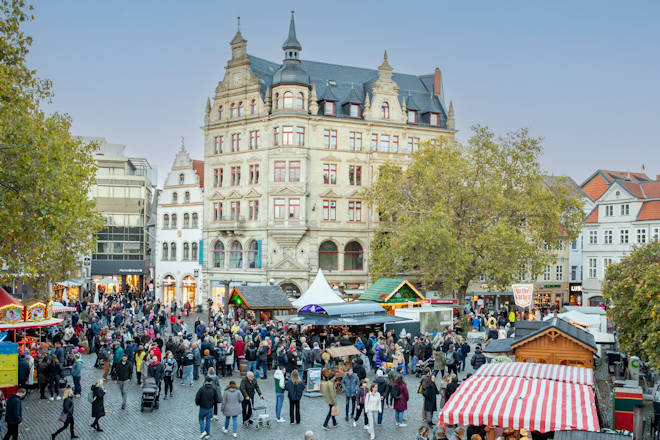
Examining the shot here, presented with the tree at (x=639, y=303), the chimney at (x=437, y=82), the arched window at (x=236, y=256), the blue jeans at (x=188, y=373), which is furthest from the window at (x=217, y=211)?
the tree at (x=639, y=303)

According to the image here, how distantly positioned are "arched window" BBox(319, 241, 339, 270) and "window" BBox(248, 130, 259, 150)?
9717 mm

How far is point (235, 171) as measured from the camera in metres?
51.3

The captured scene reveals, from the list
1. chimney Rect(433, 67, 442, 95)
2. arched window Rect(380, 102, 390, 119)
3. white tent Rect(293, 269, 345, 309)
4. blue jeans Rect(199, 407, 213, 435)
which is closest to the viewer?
blue jeans Rect(199, 407, 213, 435)

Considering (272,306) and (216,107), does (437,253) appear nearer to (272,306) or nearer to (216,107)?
(272,306)

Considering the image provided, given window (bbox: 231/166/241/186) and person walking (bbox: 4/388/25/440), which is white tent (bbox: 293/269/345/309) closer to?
window (bbox: 231/166/241/186)

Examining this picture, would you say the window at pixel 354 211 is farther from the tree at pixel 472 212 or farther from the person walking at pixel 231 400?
the person walking at pixel 231 400

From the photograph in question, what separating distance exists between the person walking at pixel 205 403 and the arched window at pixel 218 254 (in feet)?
120

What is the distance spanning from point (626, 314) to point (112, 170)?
61.5m

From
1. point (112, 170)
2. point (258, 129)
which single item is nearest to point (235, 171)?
point (258, 129)

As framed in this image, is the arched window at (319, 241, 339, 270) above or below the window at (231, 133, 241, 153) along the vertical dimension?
below

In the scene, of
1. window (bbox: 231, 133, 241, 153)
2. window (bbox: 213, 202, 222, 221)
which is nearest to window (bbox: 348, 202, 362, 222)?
window (bbox: 231, 133, 241, 153)

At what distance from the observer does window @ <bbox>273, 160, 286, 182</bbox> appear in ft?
158

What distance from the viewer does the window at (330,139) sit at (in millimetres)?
49750

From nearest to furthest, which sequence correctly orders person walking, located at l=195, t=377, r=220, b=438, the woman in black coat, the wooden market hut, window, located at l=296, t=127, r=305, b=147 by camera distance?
person walking, located at l=195, t=377, r=220, b=438
the woman in black coat
the wooden market hut
window, located at l=296, t=127, r=305, b=147
